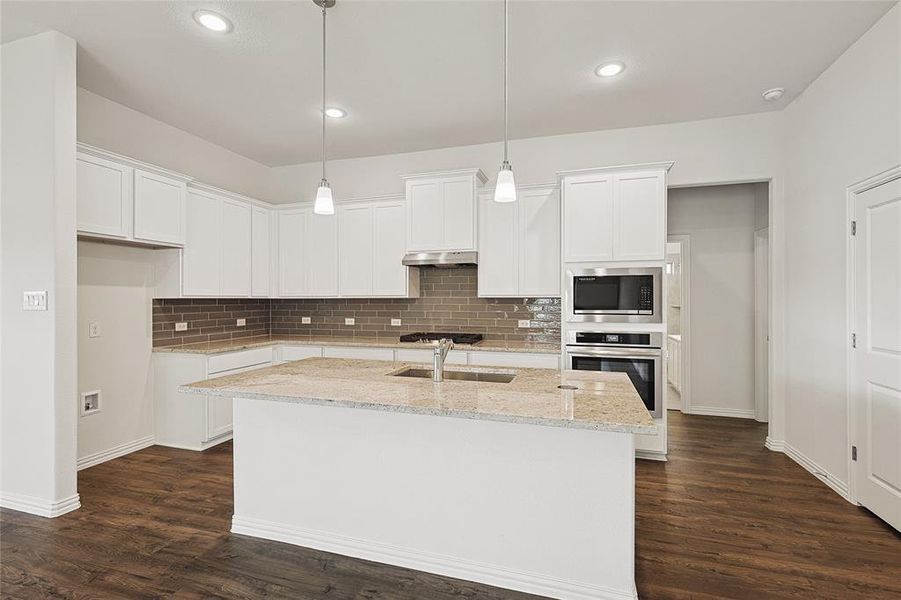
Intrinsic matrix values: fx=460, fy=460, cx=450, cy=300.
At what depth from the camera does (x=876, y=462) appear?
273 centimetres

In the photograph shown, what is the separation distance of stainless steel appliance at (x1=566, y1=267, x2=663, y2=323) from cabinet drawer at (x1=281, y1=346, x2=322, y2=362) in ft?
8.26

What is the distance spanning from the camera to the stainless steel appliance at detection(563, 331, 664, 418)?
3.69m

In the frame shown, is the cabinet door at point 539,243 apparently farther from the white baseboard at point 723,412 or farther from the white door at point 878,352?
the white baseboard at point 723,412

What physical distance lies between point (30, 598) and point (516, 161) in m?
4.55

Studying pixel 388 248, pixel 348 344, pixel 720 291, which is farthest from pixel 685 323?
pixel 348 344

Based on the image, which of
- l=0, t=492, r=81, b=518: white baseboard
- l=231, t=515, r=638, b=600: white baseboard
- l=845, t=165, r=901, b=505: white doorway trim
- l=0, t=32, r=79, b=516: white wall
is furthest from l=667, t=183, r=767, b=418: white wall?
l=0, t=492, r=81, b=518: white baseboard

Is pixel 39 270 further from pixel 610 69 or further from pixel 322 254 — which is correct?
pixel 610 69

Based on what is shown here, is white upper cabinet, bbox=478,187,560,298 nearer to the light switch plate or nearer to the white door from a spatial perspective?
the white door

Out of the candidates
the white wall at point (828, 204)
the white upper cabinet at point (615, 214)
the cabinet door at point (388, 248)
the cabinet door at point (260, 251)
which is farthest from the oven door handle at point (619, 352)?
the cabinet door at point (260, 251)

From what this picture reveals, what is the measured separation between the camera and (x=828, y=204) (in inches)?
128

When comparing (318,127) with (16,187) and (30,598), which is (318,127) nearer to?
(16,187)

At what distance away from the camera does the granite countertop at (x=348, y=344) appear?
404 centimetres

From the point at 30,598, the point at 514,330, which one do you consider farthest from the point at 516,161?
the point at 30,598

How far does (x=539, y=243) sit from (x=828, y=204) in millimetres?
2102
